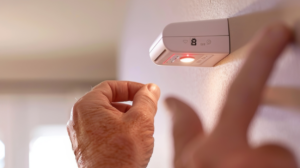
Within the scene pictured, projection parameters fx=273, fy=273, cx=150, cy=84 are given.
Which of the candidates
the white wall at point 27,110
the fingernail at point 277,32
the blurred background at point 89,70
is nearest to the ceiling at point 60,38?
the blurred background at point 89,70

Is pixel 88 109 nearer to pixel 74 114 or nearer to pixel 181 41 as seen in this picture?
pixel 74 114

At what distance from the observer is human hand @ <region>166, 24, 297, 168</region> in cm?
30

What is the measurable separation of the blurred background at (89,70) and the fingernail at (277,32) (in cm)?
3

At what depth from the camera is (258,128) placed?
1.36ft

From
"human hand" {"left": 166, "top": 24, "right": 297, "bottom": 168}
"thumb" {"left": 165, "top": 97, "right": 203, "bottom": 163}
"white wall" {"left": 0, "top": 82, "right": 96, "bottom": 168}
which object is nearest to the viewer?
"human hand" {"left": 166, "top": 24, "right": 297, "bottom": 168}

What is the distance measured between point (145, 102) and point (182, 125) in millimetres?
98

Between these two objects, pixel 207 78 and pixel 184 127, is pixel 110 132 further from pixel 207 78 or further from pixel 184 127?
pixel 207 78

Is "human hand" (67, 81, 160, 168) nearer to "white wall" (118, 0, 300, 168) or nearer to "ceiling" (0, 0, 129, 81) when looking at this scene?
"white wall" (118, 0, 300, 168)

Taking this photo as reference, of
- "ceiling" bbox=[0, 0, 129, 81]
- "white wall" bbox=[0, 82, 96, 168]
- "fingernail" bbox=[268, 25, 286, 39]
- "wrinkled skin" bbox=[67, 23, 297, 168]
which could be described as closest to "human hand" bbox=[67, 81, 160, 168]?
"wrinkled skin" bbox=[67, 23, 297, 168]

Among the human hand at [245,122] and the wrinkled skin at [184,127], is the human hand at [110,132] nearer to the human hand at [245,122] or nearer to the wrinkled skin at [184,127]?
the wrinkled skin at [184,127]

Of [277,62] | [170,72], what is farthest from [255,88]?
[170,72]

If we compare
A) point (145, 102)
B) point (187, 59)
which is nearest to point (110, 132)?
point (145, 102)

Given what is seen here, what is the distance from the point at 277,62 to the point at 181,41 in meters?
0.16

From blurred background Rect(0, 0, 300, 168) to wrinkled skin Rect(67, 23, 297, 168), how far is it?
0.13ft
